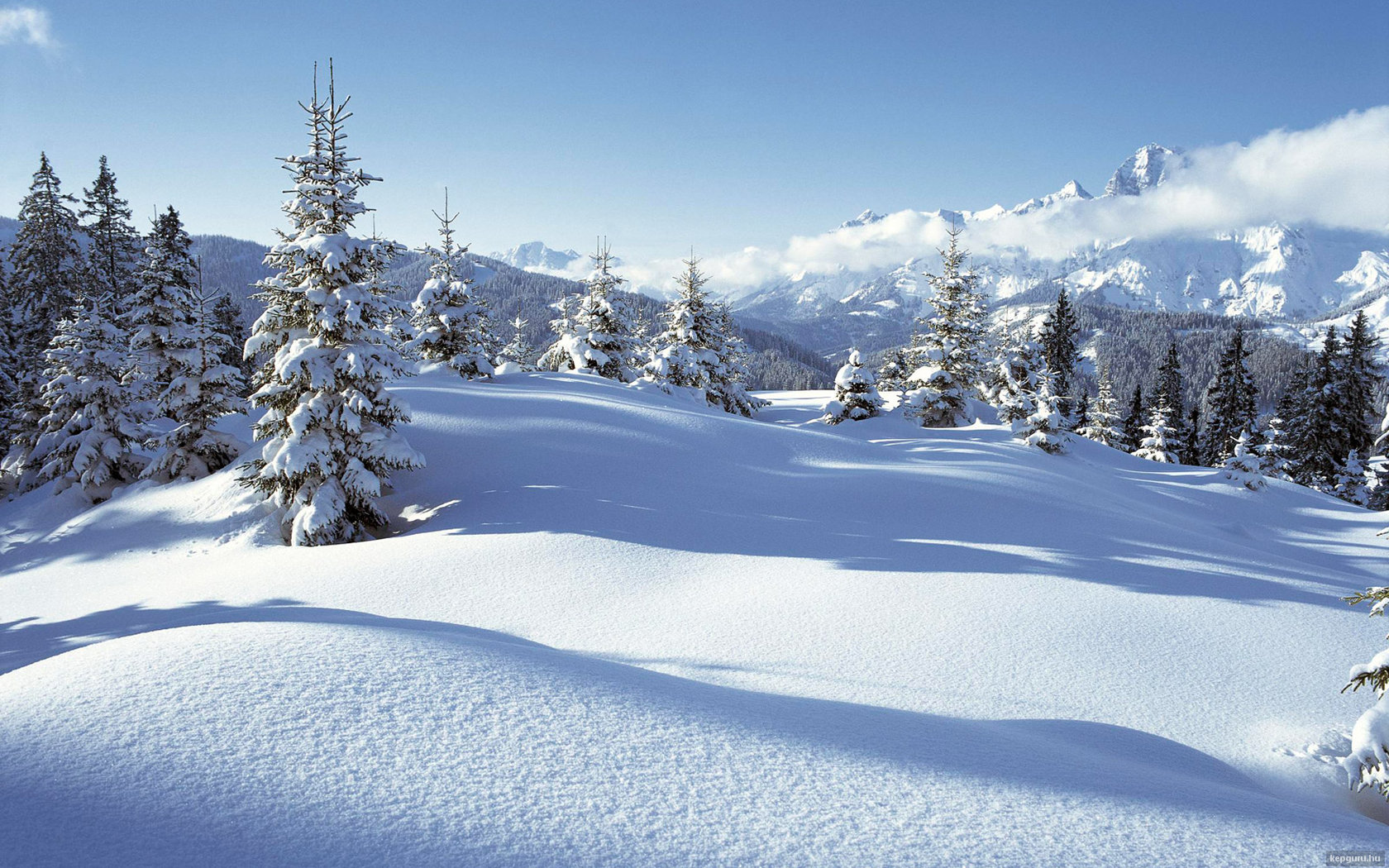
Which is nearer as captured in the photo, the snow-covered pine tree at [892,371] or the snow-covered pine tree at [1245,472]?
the snow-covered pine tree at [1245,472]

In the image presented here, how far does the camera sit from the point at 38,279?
34.0 metres

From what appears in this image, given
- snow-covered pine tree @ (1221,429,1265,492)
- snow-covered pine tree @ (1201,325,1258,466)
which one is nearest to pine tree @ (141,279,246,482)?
snow-covered pine tree @ (1221,429,1265,492)

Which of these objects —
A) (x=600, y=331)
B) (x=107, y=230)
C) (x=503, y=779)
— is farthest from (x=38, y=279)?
(x=503, y=779)

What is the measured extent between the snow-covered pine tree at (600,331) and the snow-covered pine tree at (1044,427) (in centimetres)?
1784

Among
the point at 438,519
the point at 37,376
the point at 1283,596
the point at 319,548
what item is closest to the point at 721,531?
the point at 438,519

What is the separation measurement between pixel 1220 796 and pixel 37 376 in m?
42.4

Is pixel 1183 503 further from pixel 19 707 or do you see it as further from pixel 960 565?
pixel 19 707

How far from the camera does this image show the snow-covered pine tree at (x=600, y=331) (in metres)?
31.5

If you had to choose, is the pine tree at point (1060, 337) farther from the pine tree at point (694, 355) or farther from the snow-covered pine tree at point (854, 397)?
the pine tree at point (694, 355)

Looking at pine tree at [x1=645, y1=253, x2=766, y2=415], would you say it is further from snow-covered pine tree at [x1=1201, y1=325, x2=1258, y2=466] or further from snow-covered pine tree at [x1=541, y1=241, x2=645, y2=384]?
snow-covered pine tree at [x1=1201, y1=325, x2=1258, y2=466]

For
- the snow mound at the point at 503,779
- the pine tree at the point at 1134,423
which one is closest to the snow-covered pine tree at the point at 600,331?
the snow mound at the point at 503,779

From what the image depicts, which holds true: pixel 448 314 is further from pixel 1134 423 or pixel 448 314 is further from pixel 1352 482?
pixel 1134 423

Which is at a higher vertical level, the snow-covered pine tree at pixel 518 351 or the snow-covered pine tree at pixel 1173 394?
the snow-covered pine tree at pixel 518 351

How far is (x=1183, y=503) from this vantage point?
54.5ft
